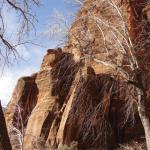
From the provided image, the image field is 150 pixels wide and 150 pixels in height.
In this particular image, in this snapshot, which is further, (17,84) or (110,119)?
(17,84)

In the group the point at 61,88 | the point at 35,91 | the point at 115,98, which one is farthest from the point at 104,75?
the point at 35,91

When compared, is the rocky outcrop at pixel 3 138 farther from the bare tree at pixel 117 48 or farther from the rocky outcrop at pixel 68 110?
the rocky outcrop at pixel 68 110

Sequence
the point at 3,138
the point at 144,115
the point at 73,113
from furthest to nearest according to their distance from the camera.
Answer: the point at 73,113
the point at 144,115
the point at 3,138

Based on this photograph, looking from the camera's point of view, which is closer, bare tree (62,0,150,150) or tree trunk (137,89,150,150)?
tree trunk (137,89,150,150)

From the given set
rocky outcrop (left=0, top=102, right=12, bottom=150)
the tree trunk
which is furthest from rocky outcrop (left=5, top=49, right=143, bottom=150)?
rocky outcrop (left=0, top=102, right=12, bottom=150)

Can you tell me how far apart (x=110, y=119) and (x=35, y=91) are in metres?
7.50

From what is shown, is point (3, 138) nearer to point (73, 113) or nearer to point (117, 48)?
point (117, 48)

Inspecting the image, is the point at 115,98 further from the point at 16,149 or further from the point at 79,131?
the point at 16,149

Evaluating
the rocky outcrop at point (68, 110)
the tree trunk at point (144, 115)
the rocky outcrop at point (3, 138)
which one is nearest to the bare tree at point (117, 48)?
the tree trunk at point (144, 115)

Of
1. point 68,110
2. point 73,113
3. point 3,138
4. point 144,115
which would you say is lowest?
point 3,138

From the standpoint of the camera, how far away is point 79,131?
106 feet

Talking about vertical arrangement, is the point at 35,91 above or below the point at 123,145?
above

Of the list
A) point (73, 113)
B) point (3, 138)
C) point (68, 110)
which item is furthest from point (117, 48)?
point (68, 110)

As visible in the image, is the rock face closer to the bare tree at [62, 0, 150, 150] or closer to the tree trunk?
the bare tree at [62, 0, 150, 150]
